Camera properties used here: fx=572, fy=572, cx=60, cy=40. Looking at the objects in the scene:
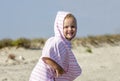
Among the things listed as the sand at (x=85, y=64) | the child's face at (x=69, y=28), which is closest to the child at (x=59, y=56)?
the child's face at (x=69, y=28)

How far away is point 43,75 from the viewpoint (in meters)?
6.56

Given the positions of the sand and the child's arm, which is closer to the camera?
the child's arm

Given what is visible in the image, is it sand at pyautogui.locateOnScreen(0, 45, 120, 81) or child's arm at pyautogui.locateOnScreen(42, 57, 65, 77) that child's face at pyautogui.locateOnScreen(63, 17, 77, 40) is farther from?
sand at pyautogui.locateOnScreen(0, 45, 120, 81)

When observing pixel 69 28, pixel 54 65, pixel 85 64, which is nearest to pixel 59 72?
pixel 54 65

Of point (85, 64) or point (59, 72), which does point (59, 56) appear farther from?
point (85, 64)

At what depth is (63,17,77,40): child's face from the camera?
6609 millimetres

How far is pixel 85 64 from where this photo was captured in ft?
58.3

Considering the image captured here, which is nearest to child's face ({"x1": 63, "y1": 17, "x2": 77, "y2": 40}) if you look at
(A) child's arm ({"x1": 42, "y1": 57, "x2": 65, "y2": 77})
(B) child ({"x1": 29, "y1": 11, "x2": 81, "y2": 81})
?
(B) child ({"x1": 29, "y1": 11, "x2": 81, "y2": 81})

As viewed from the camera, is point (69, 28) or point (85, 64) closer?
point (69, 28)

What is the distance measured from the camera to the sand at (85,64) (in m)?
14.2

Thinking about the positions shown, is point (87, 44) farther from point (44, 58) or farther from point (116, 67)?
point (44, 58)

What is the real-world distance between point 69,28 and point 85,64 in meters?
11.2

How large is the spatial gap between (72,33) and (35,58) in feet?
44.1

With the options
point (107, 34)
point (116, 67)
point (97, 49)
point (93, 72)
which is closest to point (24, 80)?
point (93, 72)
